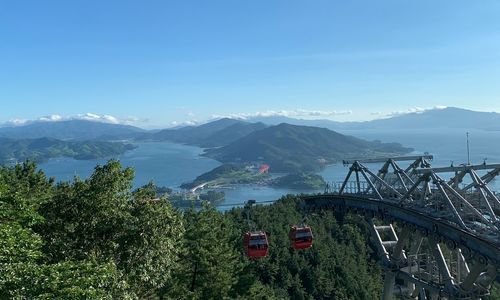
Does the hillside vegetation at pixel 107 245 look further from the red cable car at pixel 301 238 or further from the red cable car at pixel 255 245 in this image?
the red cable car at pixel 301 238

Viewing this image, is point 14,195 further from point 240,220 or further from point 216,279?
point 240,220

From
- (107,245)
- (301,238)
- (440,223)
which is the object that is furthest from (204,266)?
(440,223)

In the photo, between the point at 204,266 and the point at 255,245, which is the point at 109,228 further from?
the point at 255,245

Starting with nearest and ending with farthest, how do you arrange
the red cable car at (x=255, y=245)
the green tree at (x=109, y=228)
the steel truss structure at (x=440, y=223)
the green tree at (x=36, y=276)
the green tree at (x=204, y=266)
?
the green tree at (x=36, y=276) → the green tree at (x=109, y=228) → the steel truss structure at (x=440, y=223) → the green tree at (x=204, y=266) → the red cable car at (x=255, y=245)

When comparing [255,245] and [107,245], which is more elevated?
[107,245]

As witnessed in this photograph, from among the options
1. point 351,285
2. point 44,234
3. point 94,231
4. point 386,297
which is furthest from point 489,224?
point 351,285

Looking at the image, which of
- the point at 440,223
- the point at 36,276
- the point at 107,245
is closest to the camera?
the point at 36,276

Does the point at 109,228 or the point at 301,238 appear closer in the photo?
the point at 109,228

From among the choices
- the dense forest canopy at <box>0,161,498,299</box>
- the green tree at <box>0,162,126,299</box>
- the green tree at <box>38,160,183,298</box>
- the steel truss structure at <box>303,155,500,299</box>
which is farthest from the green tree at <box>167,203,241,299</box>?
the green tree at <box>0,162,126,299</box>

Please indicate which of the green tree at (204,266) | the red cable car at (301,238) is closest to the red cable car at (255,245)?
the red cable car at (301,238)
